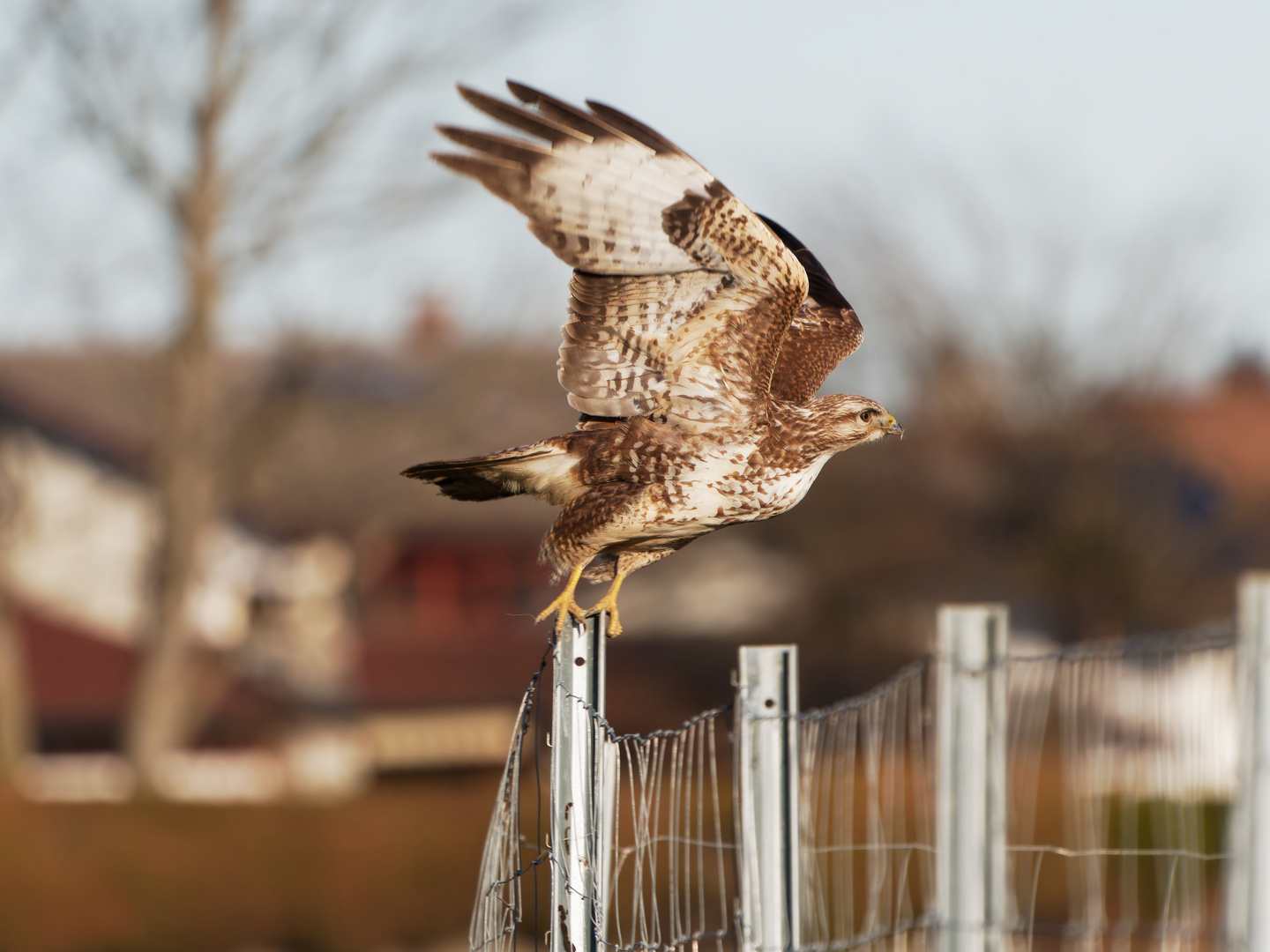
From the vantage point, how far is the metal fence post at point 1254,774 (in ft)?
11.1

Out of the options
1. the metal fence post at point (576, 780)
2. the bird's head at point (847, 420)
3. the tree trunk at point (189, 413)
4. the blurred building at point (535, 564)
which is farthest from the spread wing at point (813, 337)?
the blurred building at point (535, 564)

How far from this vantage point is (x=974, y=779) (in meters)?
3.35

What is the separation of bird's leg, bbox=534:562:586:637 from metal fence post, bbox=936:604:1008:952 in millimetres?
1029

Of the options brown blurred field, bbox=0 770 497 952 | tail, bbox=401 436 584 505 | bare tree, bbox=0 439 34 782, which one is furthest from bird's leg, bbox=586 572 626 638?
bare tree, bbox=0 439 34 782

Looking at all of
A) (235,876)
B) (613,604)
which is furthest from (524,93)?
(235,876)

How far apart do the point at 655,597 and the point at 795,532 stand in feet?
8.08

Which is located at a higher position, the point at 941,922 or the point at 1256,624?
the point at 1256,624

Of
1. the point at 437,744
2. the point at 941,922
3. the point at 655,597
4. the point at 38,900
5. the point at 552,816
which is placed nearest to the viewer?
the point at 552,816

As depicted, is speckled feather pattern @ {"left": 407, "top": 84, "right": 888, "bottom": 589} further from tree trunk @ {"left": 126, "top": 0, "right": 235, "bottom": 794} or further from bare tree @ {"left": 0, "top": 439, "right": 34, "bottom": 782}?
bare tree @ {"left": 0, "top": 439, "right": 34, "bottom": 782}

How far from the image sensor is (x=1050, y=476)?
20.4m

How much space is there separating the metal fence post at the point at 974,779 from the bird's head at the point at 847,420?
688 mm

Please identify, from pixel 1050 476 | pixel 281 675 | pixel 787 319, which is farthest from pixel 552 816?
pixel 1050 476

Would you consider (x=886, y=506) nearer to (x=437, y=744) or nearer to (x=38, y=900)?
(x=437, y=744)

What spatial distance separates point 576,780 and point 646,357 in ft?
2.99
